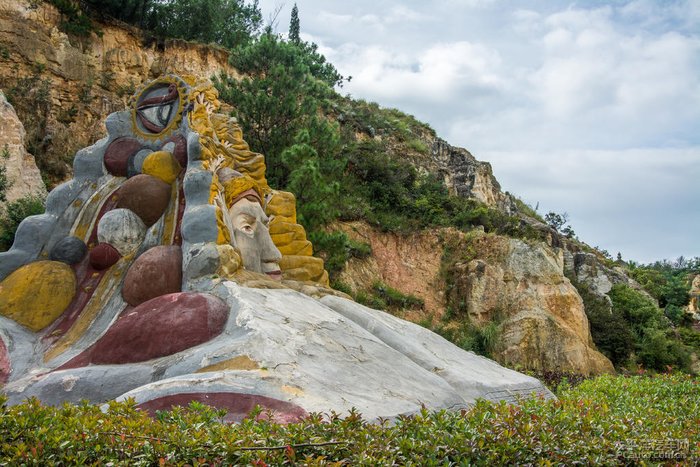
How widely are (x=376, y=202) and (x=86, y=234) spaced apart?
53.7 ft

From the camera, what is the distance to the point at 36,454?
9.21ft

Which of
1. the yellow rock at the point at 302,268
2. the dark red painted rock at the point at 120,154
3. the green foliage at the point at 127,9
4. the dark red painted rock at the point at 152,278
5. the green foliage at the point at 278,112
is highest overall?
the green foliage at the point at 127,9

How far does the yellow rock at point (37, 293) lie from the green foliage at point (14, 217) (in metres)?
7.27

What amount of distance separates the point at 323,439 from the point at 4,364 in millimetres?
3715

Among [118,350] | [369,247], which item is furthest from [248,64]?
[118,350]

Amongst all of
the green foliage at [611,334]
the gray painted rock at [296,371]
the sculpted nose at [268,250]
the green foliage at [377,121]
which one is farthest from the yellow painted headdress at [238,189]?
the green foliage at [377,121]

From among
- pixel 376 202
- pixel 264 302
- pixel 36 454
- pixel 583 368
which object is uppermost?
pixel 376 202

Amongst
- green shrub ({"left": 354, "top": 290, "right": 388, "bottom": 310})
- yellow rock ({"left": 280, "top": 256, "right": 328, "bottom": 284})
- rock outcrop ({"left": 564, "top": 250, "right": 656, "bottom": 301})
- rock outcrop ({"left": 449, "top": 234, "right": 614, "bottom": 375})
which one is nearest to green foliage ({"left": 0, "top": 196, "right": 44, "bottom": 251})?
yellow rock ({"left": 280, "top": 256, "right": 328, "bottom": 284})

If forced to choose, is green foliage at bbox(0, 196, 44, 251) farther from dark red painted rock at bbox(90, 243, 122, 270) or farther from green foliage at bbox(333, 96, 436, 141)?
green foliage at bbox(333, 96, 436, 141)

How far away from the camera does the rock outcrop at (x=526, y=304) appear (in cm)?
1855

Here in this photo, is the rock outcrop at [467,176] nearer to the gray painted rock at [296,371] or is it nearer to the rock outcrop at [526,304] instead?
the rock outcrop at [526,304]

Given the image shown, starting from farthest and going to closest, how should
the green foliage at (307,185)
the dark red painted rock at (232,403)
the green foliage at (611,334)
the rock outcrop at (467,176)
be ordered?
1. the rock outcrop at (467,176)
2. the green foliage at (611,334)
3. the green foliage at (307,185)
4. the dark red painted rock at (232,403)

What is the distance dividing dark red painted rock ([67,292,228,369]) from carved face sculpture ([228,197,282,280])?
151 cm

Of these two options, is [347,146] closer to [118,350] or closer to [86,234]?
[86,234]
